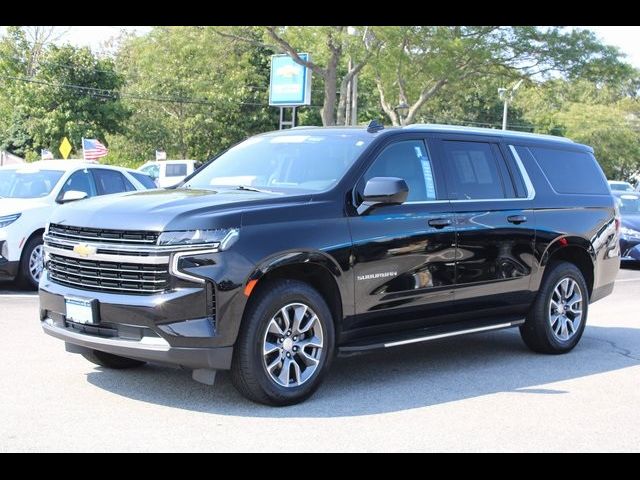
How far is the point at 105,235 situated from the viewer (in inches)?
218

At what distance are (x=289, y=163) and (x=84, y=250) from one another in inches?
70.7

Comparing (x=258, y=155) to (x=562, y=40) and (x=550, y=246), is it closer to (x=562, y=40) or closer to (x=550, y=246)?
(x=550, y=246)

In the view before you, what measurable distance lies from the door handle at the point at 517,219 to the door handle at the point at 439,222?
0.82m

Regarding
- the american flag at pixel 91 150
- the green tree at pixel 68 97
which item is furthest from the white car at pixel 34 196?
the green tree at pixel 68 97

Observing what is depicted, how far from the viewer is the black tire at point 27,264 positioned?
11.0m

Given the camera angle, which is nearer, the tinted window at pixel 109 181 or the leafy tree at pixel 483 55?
the tinted window at pixel 109 181

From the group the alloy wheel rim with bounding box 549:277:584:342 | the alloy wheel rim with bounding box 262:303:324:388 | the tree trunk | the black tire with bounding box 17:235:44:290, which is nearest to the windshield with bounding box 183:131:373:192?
the alloy wheel rim with bounding box 262:303:324:388

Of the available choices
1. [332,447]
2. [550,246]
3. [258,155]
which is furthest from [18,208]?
[332,447]

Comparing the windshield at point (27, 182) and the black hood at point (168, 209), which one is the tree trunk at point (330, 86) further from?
the black hood at point (168, 209)

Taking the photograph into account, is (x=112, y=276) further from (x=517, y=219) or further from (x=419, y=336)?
(x=517, y=219)

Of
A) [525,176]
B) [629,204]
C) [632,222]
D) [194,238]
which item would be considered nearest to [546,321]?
[525,176]

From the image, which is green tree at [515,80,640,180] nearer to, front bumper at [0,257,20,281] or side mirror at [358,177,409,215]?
front bumper at [0,257,20,281]
